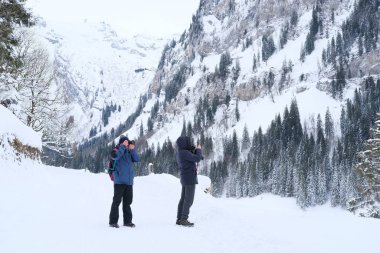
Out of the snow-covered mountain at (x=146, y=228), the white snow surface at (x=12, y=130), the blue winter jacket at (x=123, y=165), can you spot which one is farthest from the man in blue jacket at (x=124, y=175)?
the white snow surface at (x=12, y=130)

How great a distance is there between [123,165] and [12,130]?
8.14 metres

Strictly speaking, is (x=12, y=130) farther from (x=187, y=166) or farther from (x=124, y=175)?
(x=187, y=166)

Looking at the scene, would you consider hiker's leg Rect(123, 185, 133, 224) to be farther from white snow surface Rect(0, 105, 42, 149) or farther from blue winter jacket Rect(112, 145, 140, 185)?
white snow surface Rect(0, 105, 42, 149)

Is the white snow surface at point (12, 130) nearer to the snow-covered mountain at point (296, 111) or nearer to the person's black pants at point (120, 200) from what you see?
the person's black pants at point (120, 200)

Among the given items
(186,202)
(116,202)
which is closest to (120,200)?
(116,202)

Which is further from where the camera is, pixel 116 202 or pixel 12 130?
pixel 12 130

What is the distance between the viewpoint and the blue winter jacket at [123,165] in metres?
10.3

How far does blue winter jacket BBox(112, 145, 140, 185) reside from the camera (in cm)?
1028

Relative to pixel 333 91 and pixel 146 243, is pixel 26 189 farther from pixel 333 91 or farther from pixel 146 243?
pixel 333 91

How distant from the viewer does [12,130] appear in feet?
54.2

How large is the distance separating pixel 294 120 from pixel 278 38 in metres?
77.9

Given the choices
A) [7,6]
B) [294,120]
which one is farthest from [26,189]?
[294,120]

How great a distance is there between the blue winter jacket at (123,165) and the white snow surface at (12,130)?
5891 millimetres

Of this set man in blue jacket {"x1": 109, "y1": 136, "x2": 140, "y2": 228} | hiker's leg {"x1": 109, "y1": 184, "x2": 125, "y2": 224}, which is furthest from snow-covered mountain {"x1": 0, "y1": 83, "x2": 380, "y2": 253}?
man in blue jacket {"x1": 109, "y1": 136, "x2": 140, "y2": 228}
